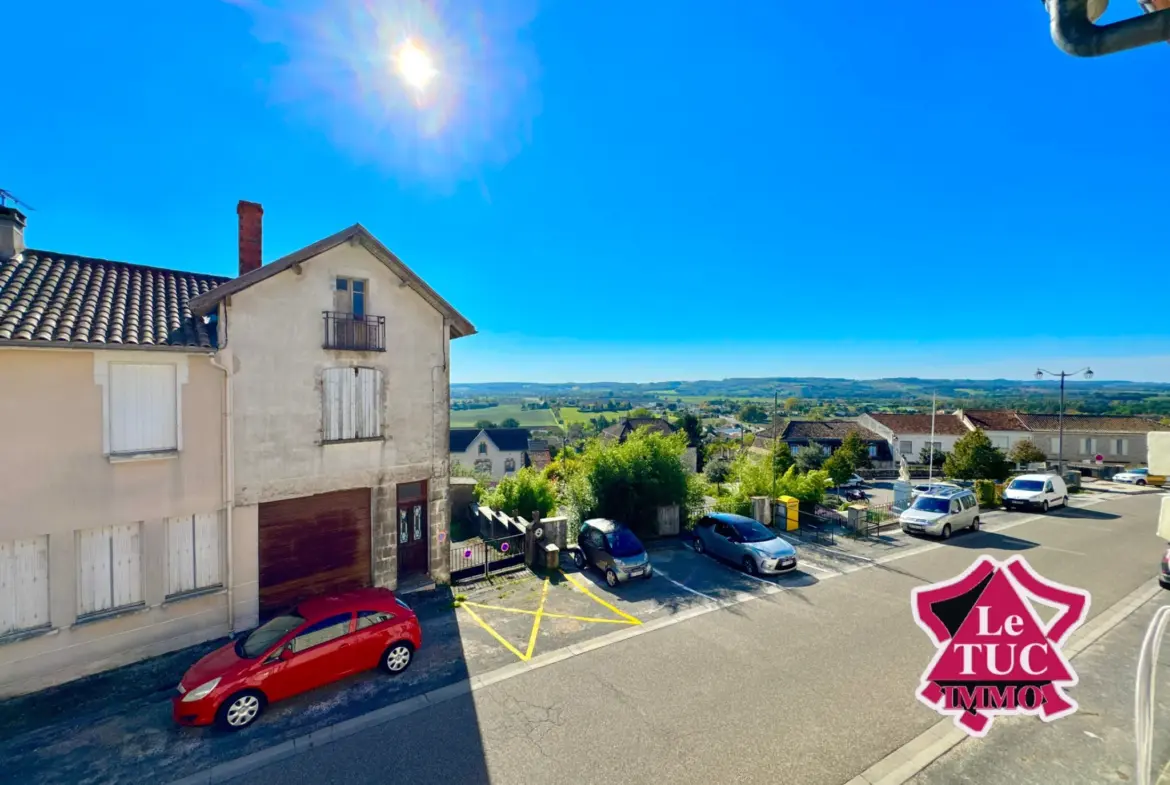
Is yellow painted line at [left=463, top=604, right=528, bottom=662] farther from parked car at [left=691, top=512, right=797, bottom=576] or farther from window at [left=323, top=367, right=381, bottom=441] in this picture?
parked car at [left=691, top=512, right=797, bottom=576]

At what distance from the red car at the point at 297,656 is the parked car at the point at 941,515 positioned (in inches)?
728

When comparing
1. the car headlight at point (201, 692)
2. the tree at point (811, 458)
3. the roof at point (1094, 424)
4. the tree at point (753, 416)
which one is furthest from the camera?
the tree at point (753, 416)

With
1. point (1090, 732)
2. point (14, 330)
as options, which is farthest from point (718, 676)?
point (14, 330)

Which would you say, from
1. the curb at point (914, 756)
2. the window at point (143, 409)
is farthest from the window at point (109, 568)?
the curb at point (914, 756)

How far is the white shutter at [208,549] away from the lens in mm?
10625

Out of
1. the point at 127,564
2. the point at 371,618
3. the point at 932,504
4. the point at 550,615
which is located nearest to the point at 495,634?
the point at 550,615

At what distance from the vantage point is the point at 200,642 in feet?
34.7

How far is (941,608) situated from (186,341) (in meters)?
13.8

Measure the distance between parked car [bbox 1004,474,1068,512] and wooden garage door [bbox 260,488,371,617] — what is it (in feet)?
94.0

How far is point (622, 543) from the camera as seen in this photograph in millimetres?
14312

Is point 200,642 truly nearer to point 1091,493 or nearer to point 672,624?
point 672,624

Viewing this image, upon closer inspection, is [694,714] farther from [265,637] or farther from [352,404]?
[352,404]

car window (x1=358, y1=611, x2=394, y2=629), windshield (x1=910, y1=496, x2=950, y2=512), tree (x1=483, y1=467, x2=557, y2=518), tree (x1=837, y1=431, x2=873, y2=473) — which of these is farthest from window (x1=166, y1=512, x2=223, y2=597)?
tree (x1=837, y1=431, x2=873, y2=473)

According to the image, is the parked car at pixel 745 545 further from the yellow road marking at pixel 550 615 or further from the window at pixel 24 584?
the window at pixel 24 584
